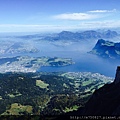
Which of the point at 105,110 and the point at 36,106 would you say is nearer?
the point at 105,110

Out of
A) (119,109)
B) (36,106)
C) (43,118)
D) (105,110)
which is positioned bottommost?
(36,106)

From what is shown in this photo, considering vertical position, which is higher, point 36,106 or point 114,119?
point 114,119

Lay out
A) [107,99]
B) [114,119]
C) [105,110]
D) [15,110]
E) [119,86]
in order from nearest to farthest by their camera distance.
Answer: [114,119] → [105,110] → [107,99] → [119,86] → [15,110]

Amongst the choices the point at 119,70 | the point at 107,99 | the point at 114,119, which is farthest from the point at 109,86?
the point at 114,119

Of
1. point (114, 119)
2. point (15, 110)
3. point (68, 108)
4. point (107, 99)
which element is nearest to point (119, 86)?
point (107, 99)

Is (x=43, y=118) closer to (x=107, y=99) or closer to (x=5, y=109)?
(x=107, y=99)

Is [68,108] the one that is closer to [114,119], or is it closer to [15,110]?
[15,110]

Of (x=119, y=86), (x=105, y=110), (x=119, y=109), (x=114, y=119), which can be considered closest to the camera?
(x=114, y=119)

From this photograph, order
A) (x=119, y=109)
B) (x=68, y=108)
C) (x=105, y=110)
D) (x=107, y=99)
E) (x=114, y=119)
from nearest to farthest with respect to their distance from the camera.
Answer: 1. (x=114, y=119)
2. (x=119, y=109)
3. (x=105, y=110)
4. (x=107, y=99)
5. (x=68, y=108)

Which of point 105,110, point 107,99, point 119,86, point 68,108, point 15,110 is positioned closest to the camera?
point 105,110
